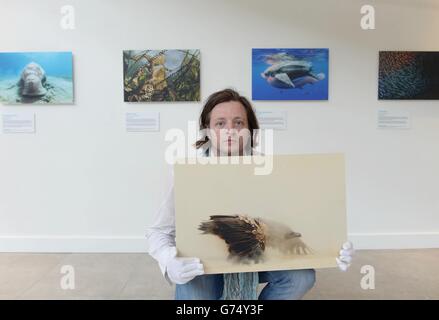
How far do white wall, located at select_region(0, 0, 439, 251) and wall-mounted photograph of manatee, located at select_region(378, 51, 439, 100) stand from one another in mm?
59

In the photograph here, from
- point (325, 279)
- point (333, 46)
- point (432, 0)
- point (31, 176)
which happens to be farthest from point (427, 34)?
point (31, 176)

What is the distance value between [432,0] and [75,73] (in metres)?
2.53

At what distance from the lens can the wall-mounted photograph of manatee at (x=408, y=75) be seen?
2359 millimetres

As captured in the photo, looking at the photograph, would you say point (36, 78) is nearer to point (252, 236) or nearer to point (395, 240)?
point (252, 236)

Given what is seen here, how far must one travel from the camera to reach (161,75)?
2334 mm

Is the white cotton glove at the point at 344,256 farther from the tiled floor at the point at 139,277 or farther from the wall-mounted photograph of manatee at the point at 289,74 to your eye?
the wall-mounted photograph of manatee at the point at 289,74

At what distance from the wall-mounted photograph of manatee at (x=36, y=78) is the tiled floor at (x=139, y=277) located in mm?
1089

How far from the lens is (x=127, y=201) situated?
2422 millimetres

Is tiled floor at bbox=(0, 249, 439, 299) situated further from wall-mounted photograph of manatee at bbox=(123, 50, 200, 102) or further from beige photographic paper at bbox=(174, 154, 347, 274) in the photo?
wall-mounted photograph of manatee at bbox=(123, 50, 200, 102)

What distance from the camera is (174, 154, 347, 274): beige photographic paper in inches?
39.2

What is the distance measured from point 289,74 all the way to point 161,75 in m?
0.88

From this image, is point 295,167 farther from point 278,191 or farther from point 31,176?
point 31,176
